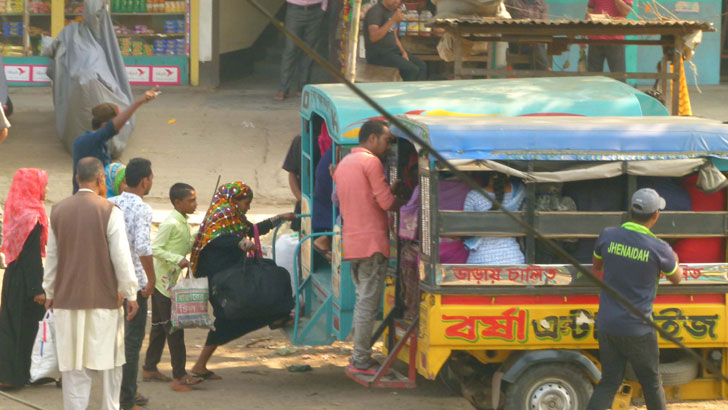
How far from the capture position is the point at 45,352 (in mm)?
6211

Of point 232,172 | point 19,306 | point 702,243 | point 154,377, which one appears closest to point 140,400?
point 154,377

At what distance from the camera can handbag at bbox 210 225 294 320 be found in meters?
6.68

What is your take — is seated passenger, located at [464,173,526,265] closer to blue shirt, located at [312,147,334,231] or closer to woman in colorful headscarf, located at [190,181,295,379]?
blue shirt, located at [312,147,334,231]

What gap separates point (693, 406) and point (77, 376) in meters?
3.99

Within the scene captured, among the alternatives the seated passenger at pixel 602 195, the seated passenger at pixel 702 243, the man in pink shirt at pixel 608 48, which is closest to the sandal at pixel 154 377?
the seated passenger at pixel 602 195

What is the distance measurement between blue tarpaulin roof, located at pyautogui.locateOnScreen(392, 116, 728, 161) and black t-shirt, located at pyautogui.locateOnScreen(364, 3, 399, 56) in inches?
262

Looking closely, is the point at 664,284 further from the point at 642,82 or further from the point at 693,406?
the point at 642,82

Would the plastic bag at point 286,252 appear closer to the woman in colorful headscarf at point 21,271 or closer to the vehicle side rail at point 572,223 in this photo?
the woman in colorful headscarf at point 21,271

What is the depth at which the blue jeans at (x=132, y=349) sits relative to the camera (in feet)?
20.0

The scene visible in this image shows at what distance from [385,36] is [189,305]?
6.65 m

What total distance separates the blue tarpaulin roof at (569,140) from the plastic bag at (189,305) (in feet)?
6.07

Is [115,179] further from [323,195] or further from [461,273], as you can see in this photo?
[461,273]

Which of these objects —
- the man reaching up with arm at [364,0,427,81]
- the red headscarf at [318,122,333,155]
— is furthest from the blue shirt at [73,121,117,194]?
the man reaching up with arm at [364,0,427,81]

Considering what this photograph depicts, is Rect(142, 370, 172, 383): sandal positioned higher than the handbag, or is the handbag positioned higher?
the handbag
